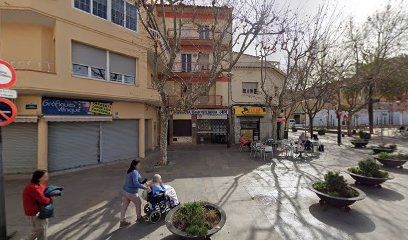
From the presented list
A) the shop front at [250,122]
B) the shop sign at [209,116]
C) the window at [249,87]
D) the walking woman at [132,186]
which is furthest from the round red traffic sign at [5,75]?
the window at [249,87]

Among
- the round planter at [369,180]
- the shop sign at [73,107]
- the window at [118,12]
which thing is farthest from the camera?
the window at [118,12]

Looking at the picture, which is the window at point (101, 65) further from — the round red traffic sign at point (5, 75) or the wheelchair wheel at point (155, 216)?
the wheelchair wheel at point (155, 216)

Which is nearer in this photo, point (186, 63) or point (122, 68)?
point (122, 68)

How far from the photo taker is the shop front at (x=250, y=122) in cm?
1916

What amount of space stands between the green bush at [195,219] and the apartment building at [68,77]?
731cm

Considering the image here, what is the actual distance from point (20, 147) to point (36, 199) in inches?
277

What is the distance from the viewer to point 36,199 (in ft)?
11.5

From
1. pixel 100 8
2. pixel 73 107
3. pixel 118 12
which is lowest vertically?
pixel 73 107

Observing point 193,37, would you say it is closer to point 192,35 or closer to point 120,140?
point 192,35

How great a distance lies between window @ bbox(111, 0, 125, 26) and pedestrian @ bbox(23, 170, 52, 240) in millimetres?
9058

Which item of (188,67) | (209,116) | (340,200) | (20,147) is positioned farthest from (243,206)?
(188,67)

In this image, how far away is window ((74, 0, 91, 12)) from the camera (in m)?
8.86

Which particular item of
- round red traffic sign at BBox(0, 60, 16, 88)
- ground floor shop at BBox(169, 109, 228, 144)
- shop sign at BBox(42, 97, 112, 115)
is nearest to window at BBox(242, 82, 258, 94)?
ground floor shop at BBox(169, 109, 228, 144)

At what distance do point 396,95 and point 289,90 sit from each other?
20.2 metres
